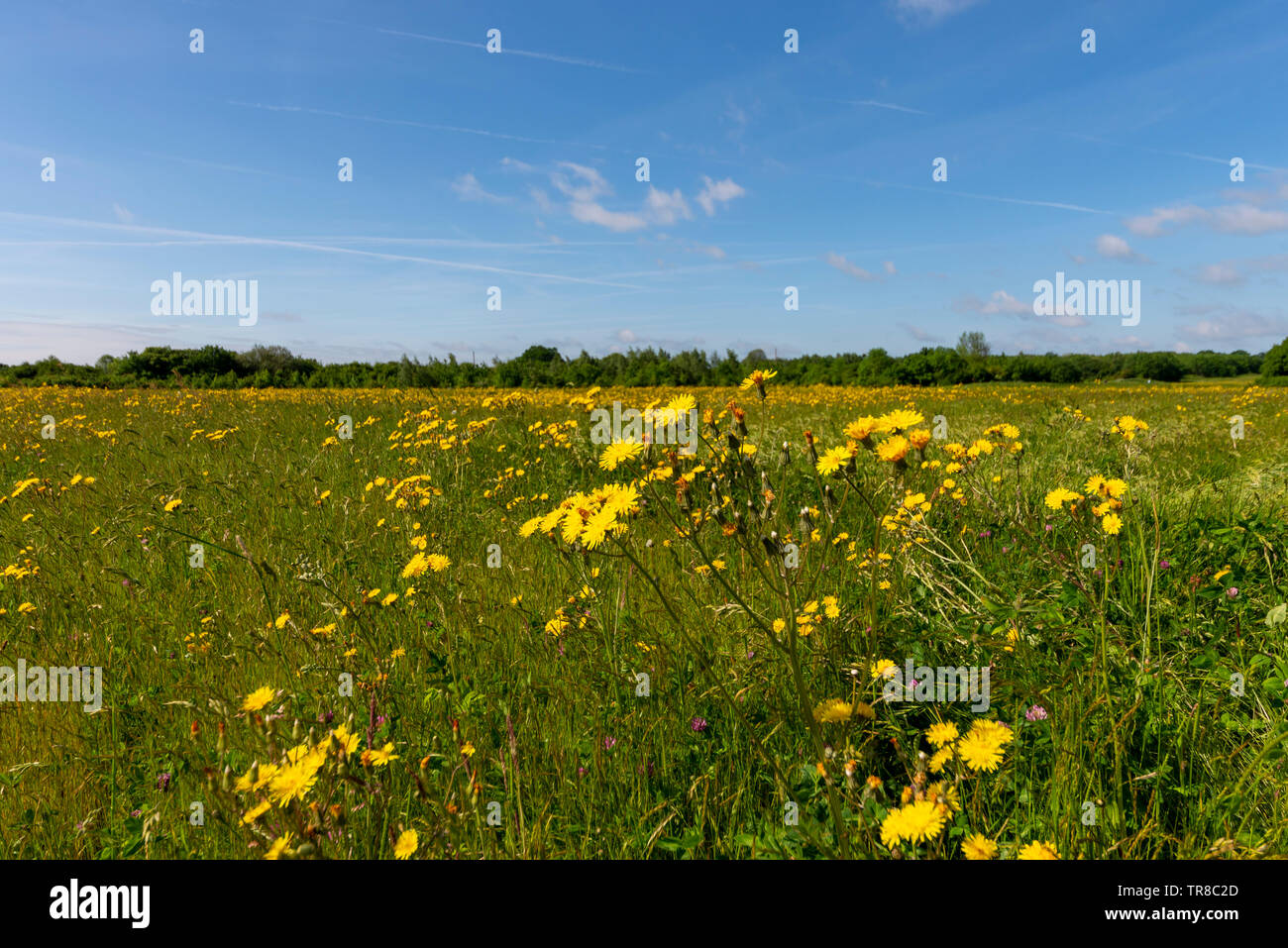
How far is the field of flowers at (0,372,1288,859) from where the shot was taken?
4.53 ft

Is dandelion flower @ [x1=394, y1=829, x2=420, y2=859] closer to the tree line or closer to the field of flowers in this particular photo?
the field of flowers

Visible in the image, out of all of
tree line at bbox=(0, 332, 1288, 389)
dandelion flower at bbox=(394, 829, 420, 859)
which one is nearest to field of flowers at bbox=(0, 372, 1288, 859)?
dandelion flower at bbox=(394, 829, 420, 859)

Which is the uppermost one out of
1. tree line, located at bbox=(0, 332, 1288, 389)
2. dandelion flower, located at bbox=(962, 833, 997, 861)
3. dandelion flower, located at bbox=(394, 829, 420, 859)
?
tree line, located at bbox=(0, 332, 1288, 389)

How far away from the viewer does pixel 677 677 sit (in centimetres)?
214

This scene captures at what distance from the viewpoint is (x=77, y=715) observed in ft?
7.26

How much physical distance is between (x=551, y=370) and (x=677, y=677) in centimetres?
2386

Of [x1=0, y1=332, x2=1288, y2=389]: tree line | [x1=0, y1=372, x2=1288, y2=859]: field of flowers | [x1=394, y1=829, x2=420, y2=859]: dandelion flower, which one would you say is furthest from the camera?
[x1=0, y1=332, x2=1288, y2=389]: tree line

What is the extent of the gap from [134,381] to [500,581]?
2809cm

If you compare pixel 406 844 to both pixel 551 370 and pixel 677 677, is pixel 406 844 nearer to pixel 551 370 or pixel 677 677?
pixel 677 677

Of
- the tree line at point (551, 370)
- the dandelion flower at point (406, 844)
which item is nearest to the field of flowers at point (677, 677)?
the dandelion flower at point (406, 844)

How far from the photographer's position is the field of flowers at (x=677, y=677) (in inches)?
54.4

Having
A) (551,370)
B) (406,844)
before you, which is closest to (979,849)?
(406,844)

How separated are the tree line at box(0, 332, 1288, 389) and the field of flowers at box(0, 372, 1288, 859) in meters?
18.1
